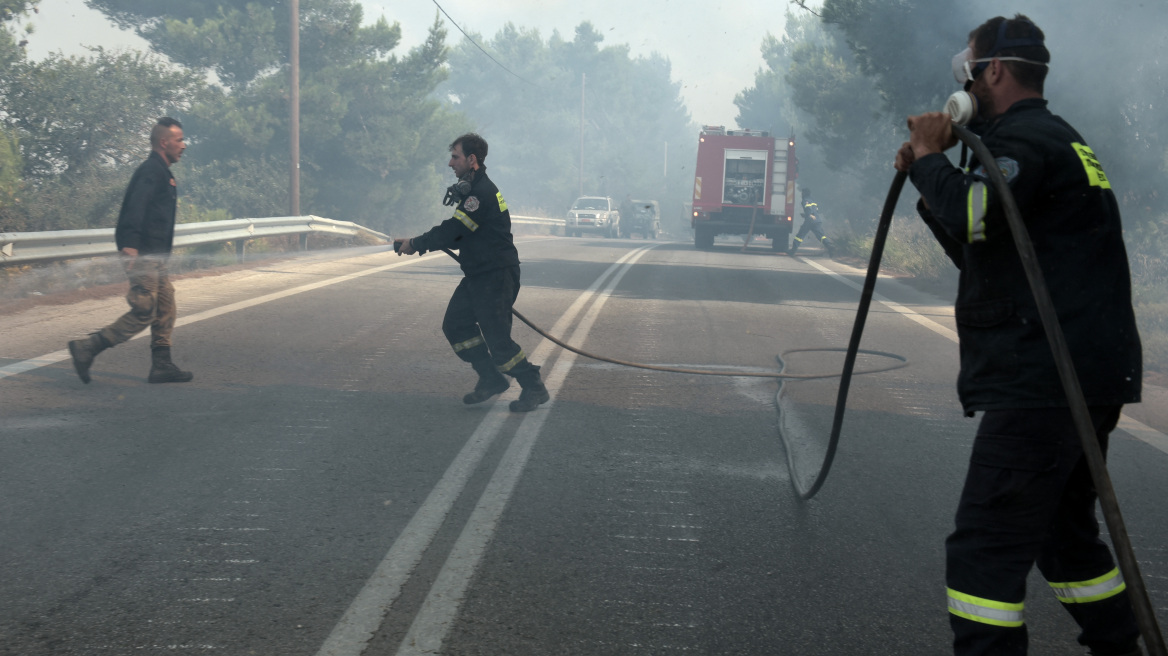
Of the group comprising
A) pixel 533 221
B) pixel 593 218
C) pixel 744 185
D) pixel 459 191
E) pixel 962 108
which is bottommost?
pixel 533 221

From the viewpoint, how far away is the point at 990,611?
2611mm

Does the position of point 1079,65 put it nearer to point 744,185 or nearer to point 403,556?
point 744,185

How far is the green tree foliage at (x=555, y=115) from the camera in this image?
74.6 meters

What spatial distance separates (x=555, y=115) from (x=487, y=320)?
7269cm

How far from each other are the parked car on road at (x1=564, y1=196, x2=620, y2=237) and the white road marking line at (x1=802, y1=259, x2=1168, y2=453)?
17.7 m

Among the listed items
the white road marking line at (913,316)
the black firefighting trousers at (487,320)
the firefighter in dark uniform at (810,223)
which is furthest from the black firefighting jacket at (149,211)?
the firefighter in dark uniform at (810,223)

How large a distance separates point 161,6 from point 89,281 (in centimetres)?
2051

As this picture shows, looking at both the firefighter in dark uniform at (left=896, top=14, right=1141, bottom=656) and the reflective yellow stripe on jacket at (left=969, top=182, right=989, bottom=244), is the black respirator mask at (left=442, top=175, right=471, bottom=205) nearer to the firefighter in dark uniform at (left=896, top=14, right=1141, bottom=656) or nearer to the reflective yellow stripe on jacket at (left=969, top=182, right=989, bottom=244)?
the firefighter in dark uniform at (left=896, top=14, right=1141, bottom=656)

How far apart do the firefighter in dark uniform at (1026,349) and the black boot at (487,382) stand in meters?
4.24

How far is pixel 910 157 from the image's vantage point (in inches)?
113

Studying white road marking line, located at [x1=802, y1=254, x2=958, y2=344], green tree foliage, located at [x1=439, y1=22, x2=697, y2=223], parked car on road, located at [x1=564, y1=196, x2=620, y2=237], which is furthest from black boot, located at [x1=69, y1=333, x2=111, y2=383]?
green tree foliage, located at [x1=439, y1=22, x2=697, y2=223]

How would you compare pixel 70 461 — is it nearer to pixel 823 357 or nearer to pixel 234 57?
pixel 823 357

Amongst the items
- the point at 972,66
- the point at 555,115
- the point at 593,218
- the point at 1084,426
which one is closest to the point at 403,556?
the point at 1084,426

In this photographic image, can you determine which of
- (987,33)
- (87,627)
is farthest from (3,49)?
(987,33)
